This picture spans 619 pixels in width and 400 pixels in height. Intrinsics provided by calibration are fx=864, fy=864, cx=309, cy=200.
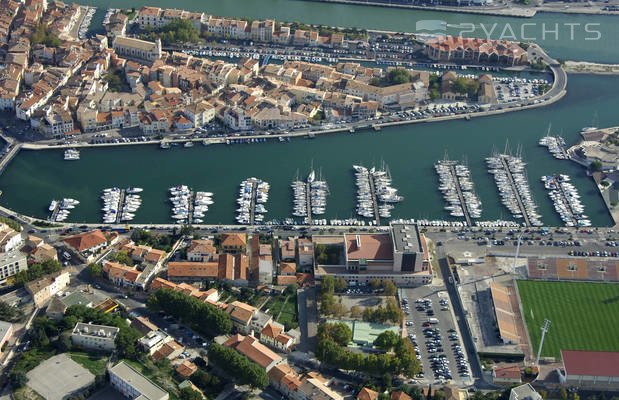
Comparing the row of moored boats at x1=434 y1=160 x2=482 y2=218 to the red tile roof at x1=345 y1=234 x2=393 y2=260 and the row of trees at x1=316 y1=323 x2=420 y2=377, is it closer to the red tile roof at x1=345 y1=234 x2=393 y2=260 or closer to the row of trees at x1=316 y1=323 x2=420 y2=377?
the red tile roof at x1=345 y1=234 x2=393 y2=260

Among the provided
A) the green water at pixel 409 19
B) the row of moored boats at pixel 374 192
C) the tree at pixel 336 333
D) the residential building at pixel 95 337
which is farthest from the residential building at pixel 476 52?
the residential building at pixel 95 337

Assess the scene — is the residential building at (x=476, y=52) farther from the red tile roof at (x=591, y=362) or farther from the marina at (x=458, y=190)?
the red tile roof at (x=591, y=362)

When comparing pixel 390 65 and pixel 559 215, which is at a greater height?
pixel 390 65

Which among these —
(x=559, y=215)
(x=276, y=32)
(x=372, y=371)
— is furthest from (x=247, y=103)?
(x=372, y=371)

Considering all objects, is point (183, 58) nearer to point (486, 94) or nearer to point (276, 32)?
point (276, 32)

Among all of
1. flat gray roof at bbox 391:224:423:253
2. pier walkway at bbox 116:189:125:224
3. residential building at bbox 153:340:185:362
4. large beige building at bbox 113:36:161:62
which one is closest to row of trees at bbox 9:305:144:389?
residential building at bbox 153:340:185:362

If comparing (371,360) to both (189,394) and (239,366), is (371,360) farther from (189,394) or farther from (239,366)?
(189,394)

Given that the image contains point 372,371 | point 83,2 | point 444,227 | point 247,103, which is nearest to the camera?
point 372,371
